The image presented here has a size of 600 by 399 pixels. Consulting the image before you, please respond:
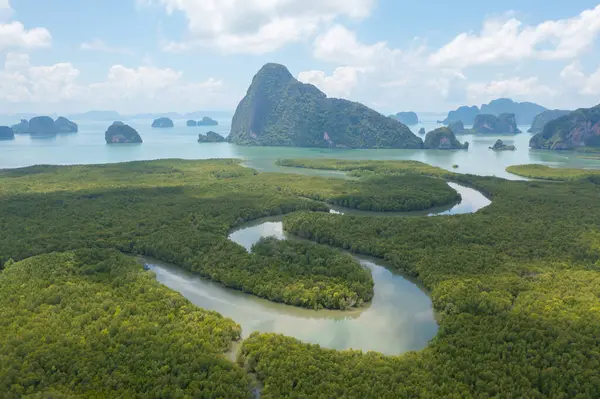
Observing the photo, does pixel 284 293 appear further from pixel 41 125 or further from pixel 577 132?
pixel 41 125

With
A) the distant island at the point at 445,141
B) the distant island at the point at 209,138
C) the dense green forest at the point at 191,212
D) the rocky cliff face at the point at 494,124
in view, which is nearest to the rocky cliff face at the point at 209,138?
the distant island at the point at 209,138

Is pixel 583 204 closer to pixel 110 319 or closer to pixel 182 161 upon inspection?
pixel 110 319

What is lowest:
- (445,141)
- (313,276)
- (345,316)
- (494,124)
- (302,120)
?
(345,316)

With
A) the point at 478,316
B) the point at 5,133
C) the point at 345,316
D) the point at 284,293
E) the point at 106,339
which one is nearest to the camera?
the point at 106,339

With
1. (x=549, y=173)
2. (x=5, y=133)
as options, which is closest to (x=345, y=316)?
(x=549, y=173)

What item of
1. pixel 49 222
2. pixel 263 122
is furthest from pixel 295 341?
pixel 263 122

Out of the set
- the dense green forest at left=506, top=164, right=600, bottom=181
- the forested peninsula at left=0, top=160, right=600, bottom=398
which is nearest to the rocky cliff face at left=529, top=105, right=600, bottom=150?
the dense green forest at left=506, top=164, right=600, bottom=181
